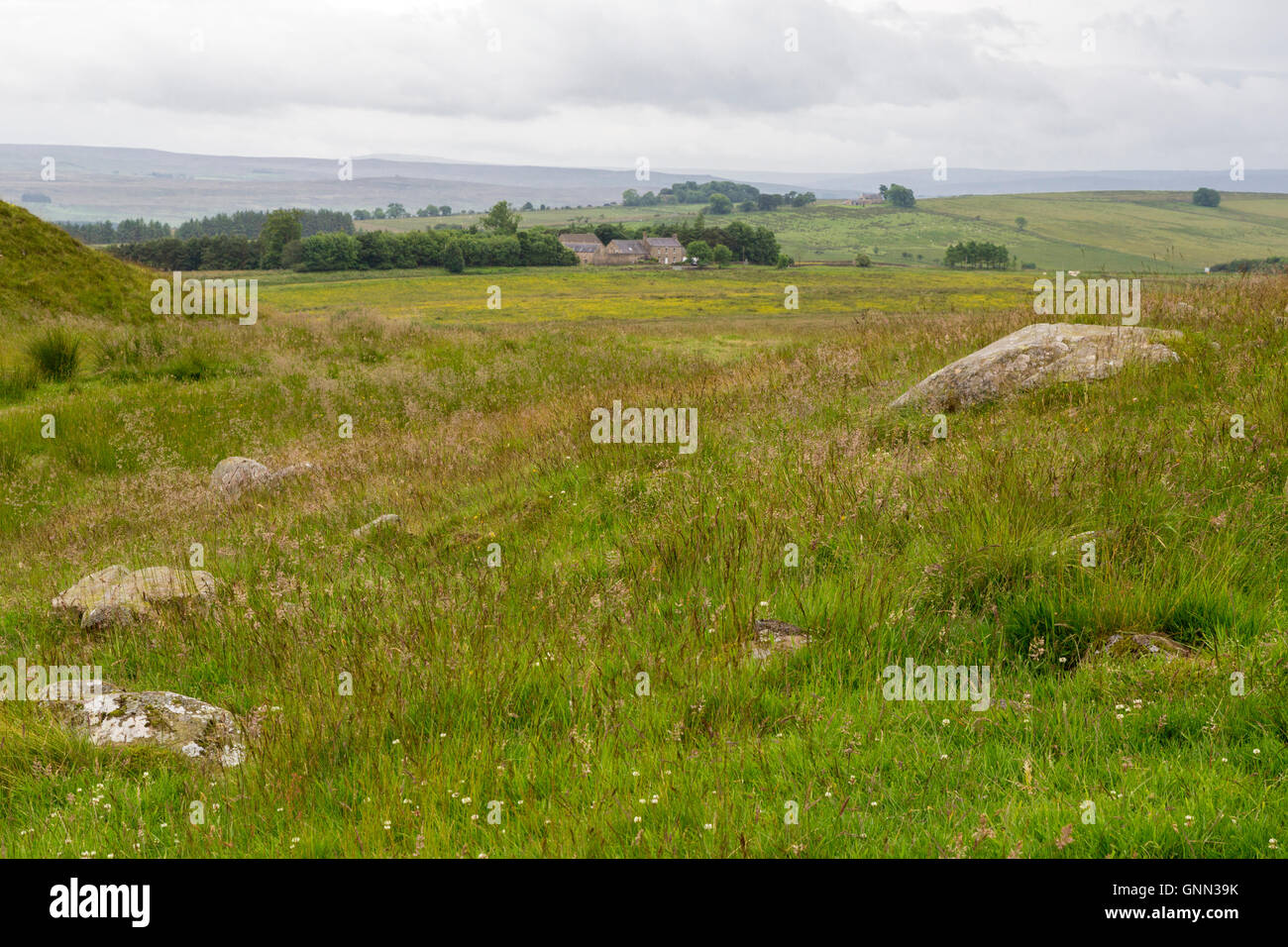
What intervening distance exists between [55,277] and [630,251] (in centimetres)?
12138

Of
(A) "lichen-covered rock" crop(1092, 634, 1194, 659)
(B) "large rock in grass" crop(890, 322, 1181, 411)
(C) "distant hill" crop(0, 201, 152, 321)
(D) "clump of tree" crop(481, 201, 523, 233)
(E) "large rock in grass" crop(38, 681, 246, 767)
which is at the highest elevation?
(D) "clump of tree" crop(481, 201, 523, 233)

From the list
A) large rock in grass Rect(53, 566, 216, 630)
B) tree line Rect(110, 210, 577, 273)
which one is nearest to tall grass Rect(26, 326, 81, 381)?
large rock in grass Rect(53, 566, 216, 630)

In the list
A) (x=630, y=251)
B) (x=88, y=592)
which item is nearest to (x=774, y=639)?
(x=88, y=592)

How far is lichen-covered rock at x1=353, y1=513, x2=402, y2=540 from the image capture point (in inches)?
277

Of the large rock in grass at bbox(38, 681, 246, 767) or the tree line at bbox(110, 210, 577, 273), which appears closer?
the large rock in grass at bbox(38, 681, 246, 767)

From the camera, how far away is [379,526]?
280 inches

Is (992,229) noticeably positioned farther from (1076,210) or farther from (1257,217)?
(1257,217)

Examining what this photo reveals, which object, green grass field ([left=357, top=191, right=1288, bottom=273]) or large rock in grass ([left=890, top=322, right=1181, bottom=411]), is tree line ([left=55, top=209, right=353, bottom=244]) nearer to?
green grass field ([left=357, top=191, right=1288, bottom=273])

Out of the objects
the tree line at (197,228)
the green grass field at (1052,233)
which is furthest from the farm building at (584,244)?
the tree line at (197,228)

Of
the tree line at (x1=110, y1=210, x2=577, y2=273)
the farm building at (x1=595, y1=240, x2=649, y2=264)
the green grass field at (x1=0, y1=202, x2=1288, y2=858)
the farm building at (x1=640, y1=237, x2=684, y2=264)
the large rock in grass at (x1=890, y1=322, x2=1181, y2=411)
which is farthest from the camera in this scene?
the farm building at (x1=640, y1=237, x2=684, y2=264)

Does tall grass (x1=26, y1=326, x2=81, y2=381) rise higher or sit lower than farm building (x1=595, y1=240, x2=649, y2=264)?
lower

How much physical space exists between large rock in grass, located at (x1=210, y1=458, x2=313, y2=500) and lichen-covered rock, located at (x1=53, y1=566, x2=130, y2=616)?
12.3ft

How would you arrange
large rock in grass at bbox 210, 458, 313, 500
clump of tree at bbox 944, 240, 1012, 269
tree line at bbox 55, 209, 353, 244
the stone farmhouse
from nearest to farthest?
large rock in grass at bbox 210, 458, 313, 500, clump of tree at bbox 944, 240, 1012, 269, the stone farmhouse, tree line at bbox 55, 209, 353, 244

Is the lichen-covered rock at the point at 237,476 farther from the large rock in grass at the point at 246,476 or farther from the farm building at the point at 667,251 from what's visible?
the farm building at the point at 667,251
